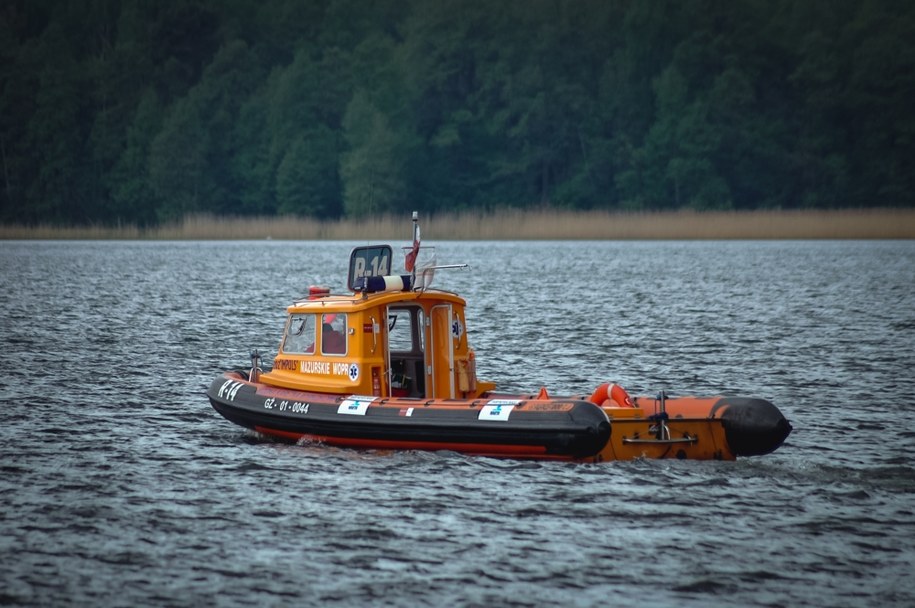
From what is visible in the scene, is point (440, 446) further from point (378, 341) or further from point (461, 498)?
point (378, 341)

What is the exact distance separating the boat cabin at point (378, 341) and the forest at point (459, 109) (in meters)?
75.7

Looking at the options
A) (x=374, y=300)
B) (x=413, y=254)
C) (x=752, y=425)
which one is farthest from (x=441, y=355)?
(x=752, y=425)

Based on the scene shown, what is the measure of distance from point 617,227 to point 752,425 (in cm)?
6319

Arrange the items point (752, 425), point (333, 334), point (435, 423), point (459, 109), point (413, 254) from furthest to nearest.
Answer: point (459, 109)
point (413, 254)
point (333, 334)
point (435, 423)
point (752, 425)

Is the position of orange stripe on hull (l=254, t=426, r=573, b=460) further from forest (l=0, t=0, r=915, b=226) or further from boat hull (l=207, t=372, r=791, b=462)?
forest (l=0, t=0, r=915, b=226)

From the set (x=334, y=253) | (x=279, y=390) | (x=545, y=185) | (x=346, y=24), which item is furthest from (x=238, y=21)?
(x=279, y=390)

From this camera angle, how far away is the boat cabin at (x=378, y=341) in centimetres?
1758

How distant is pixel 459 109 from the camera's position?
102m

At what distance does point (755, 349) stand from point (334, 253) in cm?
5009

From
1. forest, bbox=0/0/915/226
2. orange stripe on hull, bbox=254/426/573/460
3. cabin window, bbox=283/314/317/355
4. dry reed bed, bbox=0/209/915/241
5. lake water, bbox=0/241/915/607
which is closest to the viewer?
lake water, bbox=0/241/915/607

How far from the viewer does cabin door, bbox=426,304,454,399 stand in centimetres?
1800

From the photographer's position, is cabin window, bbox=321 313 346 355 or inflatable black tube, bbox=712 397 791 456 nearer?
inflatable black tube, bbox=712 397 791 456

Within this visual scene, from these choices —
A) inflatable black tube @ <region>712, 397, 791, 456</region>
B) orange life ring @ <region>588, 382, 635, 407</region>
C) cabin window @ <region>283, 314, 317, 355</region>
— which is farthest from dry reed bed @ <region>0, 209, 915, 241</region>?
inflatable black tube @ <region>712, 397, 791, 456</region>

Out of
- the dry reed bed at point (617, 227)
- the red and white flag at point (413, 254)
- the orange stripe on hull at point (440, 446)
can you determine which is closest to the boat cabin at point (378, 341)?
the red and white flag at point (413, 254)
